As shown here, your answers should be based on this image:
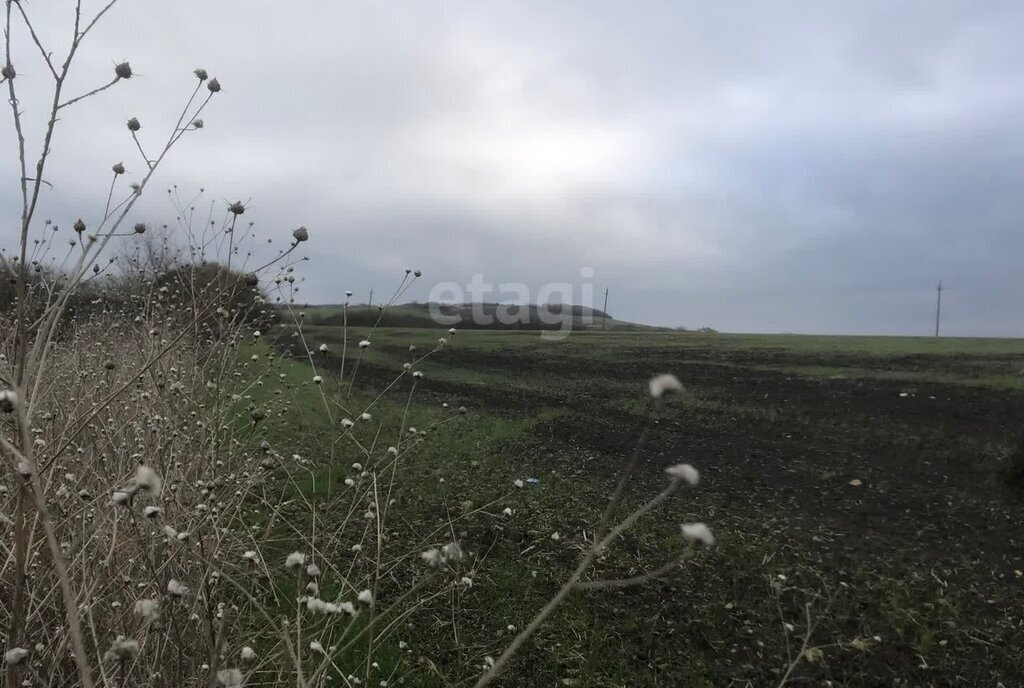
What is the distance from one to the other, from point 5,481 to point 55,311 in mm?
1493

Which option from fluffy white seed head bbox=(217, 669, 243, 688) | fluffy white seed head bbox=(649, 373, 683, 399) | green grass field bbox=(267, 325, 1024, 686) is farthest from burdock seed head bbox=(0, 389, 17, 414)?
fluffy white seed head bbox=(649, 373, 683, 399)

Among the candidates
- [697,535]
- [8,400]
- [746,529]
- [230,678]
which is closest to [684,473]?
[697,535]

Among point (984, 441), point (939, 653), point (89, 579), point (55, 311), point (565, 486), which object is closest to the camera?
point (55, 311)

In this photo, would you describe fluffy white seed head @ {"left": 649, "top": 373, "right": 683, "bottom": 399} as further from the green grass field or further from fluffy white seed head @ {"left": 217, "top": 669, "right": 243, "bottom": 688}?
the green grass field

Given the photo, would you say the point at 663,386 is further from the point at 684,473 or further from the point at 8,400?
the point at 8,400

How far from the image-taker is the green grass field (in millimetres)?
2906

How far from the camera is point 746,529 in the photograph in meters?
4.24

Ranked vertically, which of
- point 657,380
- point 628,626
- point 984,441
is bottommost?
point 628,626

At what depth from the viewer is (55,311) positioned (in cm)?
146

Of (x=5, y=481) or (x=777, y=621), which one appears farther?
(x=777, y=621)

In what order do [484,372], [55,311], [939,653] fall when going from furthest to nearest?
[484,372] → [939,653] → [55,311]

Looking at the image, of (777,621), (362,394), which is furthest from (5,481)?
(362,394)

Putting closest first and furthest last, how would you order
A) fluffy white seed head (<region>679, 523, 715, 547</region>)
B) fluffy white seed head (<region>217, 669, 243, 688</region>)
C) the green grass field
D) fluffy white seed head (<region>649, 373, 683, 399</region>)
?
fluffy white seed head (<region>679, 523, 715, 547</region>), fluffy white seed head (<region>649, 373, 683, 399</region>), fluffy white seed head (<region>217, 669, 243, 688</region>), the green grass field

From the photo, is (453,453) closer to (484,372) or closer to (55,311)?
(55,311)
